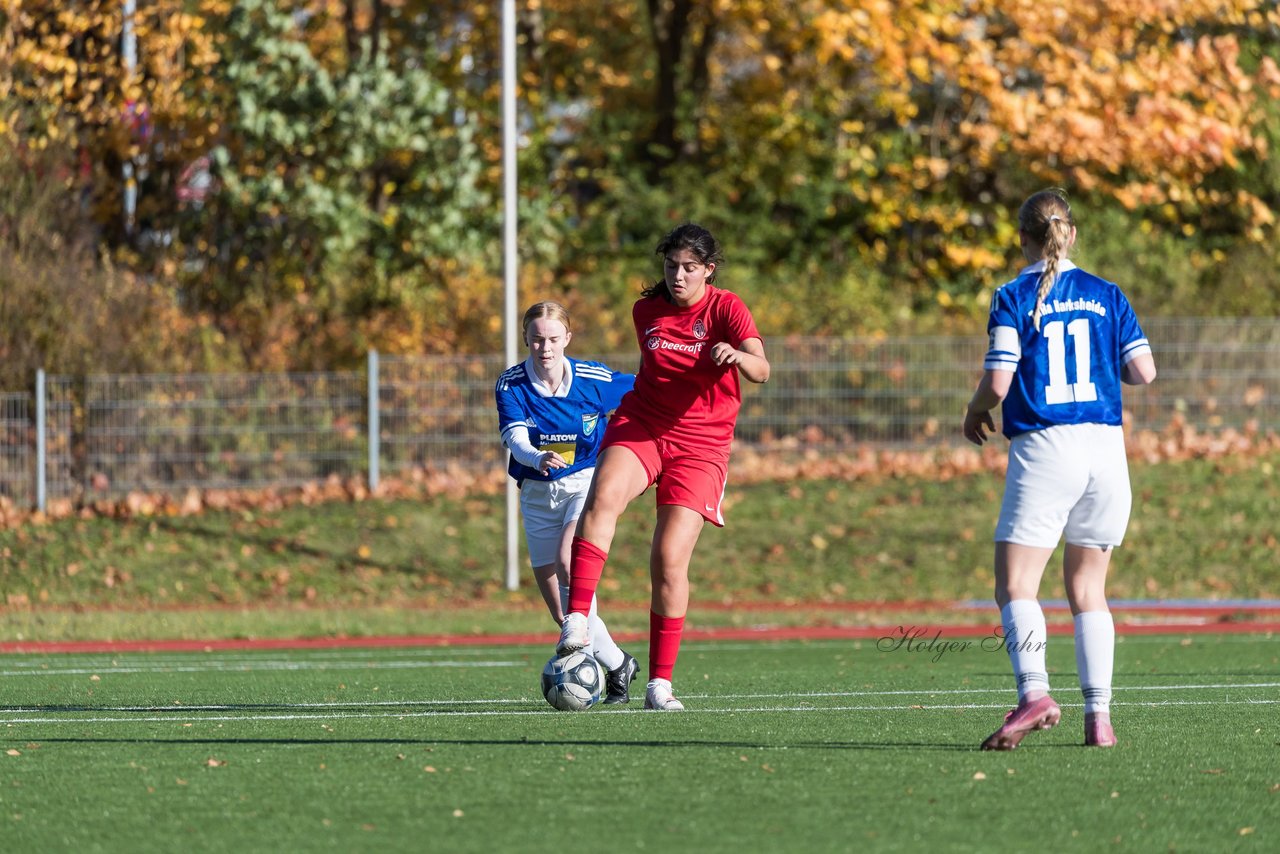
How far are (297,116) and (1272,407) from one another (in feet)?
38.3

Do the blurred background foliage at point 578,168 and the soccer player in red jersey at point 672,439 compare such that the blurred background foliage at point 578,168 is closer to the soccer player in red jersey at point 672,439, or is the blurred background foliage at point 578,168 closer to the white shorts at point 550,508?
the white shorts at point 550,508

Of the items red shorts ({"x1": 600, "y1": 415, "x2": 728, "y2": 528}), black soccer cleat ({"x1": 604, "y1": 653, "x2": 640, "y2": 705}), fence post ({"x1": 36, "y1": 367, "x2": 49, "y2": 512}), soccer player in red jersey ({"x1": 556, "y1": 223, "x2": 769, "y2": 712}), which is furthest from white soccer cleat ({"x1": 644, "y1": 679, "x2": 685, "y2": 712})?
fence post ({"x1": 36, "y1": 367, "x2": 49, "y2": 512})

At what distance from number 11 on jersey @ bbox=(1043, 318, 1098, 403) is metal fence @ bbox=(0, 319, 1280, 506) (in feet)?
45.3

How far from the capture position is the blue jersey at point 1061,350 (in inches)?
251

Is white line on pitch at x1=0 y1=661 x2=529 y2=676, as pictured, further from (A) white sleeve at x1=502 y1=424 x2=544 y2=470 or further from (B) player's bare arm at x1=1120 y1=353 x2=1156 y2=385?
(B) player's bare arm at x1=1120 y1=353 x2=1156 y2=385

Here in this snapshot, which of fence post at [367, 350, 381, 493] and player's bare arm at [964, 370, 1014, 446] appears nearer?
player's bare arm at [964, 370, 1014, 446]

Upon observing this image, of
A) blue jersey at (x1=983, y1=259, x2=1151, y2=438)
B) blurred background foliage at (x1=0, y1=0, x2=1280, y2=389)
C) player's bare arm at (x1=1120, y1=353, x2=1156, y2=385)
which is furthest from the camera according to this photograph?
blurred background foliage at (x1=0, y1=0, x2=1280, y2=389)

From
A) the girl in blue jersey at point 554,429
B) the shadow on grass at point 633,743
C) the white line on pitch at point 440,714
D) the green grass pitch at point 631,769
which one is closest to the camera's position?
the green grass pitch at point 631,769

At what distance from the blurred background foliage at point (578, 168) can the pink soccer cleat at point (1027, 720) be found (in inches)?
600

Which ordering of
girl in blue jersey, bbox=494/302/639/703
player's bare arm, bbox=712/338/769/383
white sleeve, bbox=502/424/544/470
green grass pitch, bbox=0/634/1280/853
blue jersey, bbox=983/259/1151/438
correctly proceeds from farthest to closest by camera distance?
girl in blue jersey, bbox=494/302/639/703 → white sleeve, bbox=502/424/544/470 → player's bare arm, bbox=712/338/769/383 → blue jersey, bbox=983/259/1151/438 → green grass pitch, bbox=0/634/1280/853

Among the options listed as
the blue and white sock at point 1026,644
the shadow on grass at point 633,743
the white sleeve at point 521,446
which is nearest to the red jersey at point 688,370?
the white sleeve at point 521,446

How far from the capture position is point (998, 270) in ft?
81.9

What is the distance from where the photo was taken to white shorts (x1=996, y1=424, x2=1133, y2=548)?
6344mm

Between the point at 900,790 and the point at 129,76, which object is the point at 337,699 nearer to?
the point at 900,790
